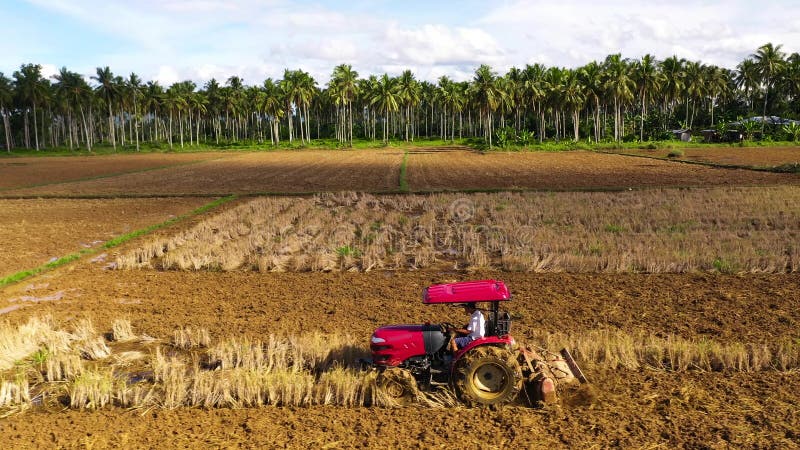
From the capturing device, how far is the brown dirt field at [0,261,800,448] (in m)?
7.62

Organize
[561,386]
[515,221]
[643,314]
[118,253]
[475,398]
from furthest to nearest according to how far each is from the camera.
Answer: [515,221] → [118,253] → [643,314] → [561,386] → [475,398]

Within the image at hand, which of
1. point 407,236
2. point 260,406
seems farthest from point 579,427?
point 407,236

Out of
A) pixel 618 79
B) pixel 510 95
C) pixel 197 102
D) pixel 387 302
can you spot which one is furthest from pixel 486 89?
pixel 387 302

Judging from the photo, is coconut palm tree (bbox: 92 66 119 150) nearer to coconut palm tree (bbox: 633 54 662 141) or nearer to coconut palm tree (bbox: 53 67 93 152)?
coconut palm tree (bbox: 53 67 93 152)

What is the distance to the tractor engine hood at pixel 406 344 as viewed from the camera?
868cm

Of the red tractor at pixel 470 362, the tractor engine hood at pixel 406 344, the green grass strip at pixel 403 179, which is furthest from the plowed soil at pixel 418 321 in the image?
the green grass strip at pixel 403 179

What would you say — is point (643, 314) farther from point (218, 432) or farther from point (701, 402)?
point (218, 432)

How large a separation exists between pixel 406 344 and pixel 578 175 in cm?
3897

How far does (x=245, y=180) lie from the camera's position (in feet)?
157

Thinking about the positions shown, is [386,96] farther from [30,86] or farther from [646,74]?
[30,86]

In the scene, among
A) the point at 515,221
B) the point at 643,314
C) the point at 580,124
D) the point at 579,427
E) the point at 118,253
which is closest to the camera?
the point at 579,427

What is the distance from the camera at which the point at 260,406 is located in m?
8.68

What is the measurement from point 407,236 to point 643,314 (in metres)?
10.7

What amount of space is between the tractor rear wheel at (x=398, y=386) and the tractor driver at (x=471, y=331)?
2.62ft
